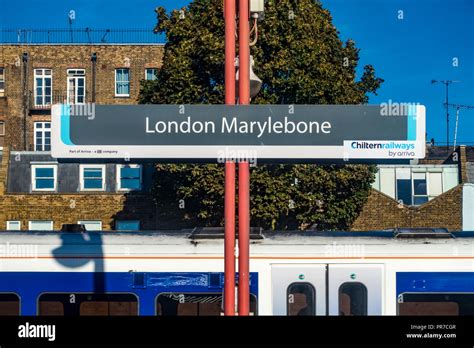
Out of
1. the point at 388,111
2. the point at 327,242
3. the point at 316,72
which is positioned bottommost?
the point at 327,242

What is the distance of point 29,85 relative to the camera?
153 feet

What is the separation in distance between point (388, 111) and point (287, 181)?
57.7 ft

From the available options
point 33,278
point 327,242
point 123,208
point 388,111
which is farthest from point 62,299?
point 123,208

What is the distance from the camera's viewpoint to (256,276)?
42.1 ft

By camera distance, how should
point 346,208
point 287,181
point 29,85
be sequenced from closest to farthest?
point 287,181
point 346,208
point 29,85

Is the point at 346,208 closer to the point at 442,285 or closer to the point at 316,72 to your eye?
the point at 316,72

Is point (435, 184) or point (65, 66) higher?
point (65, 66)

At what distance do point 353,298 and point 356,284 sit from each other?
233 mm

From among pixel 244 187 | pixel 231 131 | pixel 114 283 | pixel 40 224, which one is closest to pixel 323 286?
pixel 114 283

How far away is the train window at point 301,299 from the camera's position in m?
12.8

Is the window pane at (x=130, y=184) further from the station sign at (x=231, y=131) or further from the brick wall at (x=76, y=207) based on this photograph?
the station sign at (x=231, y=131)

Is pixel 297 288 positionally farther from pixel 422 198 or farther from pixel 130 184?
pixel 422 198

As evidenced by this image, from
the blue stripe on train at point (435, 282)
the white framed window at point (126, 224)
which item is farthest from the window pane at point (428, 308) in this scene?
the white framed window at point (126, 224)

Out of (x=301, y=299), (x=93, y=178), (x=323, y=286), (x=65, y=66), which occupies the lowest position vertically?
(x=301, y=299)
